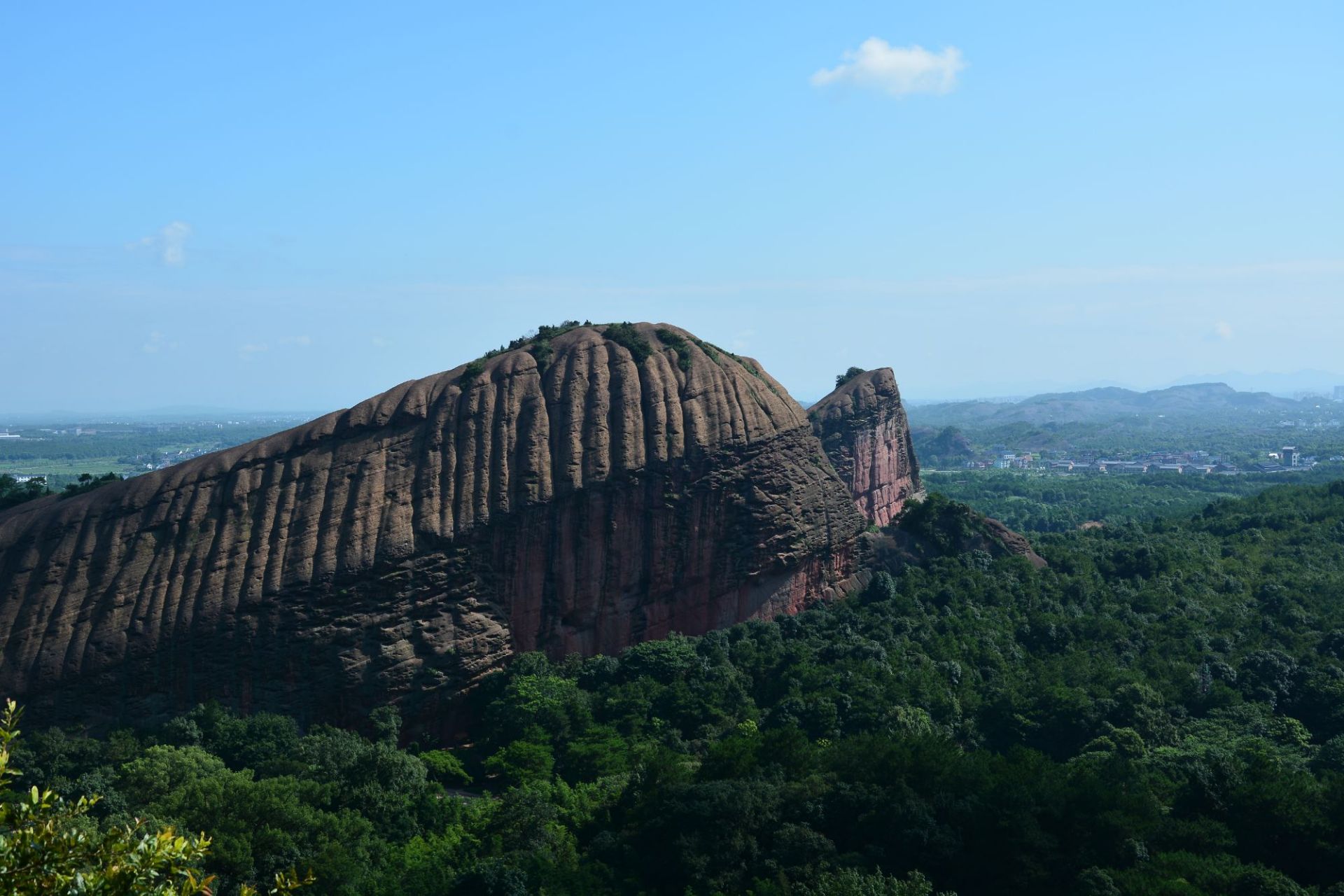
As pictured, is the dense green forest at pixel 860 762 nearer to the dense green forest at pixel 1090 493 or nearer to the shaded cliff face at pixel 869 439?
the shaded cliff face at pixel 869 439

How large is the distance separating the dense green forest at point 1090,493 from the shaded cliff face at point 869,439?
1017 inches

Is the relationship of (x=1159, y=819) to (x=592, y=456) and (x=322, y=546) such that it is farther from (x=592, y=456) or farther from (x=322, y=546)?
(x=322, y=546)

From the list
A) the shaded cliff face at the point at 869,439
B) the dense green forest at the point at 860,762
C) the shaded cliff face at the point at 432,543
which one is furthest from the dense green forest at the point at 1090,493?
the shaded cliff face at the point at 432,543

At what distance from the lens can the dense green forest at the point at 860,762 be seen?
29.8m

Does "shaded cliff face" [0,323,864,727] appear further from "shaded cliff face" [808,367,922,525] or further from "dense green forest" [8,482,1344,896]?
"shaded cliff face" [808,367,922,525]

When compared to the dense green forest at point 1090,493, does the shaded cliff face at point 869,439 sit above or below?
above

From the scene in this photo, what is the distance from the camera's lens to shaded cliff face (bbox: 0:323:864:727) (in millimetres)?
42906

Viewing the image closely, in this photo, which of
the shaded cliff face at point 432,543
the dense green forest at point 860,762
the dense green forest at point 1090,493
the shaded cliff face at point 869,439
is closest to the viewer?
the dense green forest at point 860,762

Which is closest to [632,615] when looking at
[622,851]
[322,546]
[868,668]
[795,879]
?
[868,668]

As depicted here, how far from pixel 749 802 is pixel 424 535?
19.4 metres

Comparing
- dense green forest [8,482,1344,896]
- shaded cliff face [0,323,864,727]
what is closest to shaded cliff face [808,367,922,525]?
dense green forest [8,482,1344,896]

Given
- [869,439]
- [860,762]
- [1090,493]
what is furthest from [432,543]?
[1090,493]

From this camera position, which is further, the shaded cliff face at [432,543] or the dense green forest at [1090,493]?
the dense green forest at [1090,493]

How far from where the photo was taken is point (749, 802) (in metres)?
31.6
